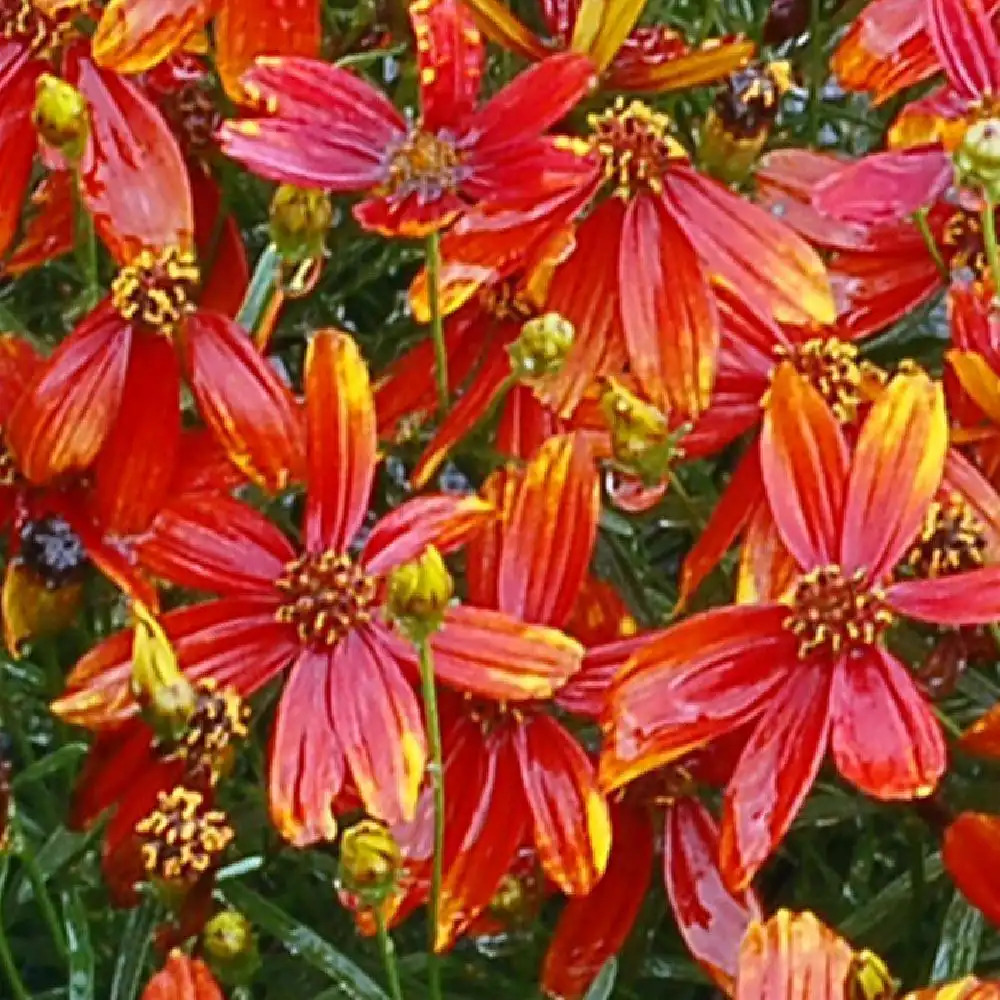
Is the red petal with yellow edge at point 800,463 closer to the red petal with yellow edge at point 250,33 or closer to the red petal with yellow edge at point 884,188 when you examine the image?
the red petal with yellow edge at point 884,188

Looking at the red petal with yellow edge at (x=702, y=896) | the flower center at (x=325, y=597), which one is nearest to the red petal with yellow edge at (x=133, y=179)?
the flower center at (x=325, y=597)

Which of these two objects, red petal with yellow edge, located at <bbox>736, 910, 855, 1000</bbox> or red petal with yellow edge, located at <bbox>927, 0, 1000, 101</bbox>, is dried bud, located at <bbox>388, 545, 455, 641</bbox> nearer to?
red petal with yellow edge, located at <bbox>736, 910, 855, 1000</bbox>

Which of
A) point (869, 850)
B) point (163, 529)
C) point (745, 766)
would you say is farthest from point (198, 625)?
point (869, 850)

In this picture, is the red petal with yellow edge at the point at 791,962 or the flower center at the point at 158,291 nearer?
the red petal with yellow edge at the point at 791,962

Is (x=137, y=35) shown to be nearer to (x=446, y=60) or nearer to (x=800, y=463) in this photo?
(x=446, y=60)

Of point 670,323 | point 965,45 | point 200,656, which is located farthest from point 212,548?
point 965,45

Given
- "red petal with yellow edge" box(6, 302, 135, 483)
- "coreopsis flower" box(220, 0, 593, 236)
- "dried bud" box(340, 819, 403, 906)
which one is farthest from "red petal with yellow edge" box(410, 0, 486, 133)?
"dried bud" box(340, 819, 403, 906)

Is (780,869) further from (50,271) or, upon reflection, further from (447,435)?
(50,271)
